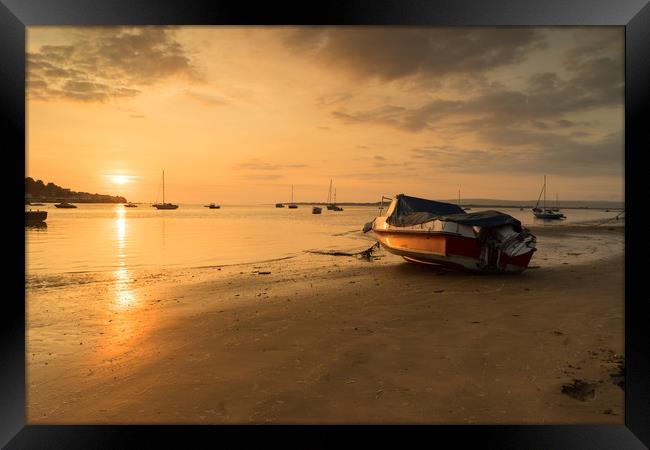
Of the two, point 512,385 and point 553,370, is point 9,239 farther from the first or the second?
point 553,370

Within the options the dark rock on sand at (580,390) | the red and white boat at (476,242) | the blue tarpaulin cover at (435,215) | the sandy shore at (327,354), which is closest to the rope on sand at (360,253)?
the blue tarpaulin cover at (435,215)

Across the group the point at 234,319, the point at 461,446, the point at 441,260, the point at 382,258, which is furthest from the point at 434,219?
the point at 461,446

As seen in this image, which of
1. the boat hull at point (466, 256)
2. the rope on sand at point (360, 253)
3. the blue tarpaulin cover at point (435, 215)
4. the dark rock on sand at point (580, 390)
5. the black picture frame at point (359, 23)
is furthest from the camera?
the rope on sand at point (360, 253)

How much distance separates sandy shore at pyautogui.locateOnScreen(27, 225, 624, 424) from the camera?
3.84 metres

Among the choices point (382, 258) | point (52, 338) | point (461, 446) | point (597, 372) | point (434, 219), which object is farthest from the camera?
point (382, 258)

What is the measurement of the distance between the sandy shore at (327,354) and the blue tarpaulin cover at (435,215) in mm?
2237

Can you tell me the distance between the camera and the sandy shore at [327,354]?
3836mm

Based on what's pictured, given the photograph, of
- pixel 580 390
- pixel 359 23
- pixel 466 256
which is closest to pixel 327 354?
pixel 580 390

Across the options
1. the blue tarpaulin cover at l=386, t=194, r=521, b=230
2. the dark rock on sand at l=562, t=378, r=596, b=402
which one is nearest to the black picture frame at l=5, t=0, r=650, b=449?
the dark rock on sand at l=562, t=378, r=596, b=402

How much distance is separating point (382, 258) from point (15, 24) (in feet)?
44.8

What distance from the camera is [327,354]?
512cm

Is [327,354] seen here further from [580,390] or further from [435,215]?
[435,215]

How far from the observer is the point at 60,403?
408 centimetres

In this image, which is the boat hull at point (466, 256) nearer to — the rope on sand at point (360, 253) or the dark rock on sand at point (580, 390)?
the rope on sand at point (360, 253)
